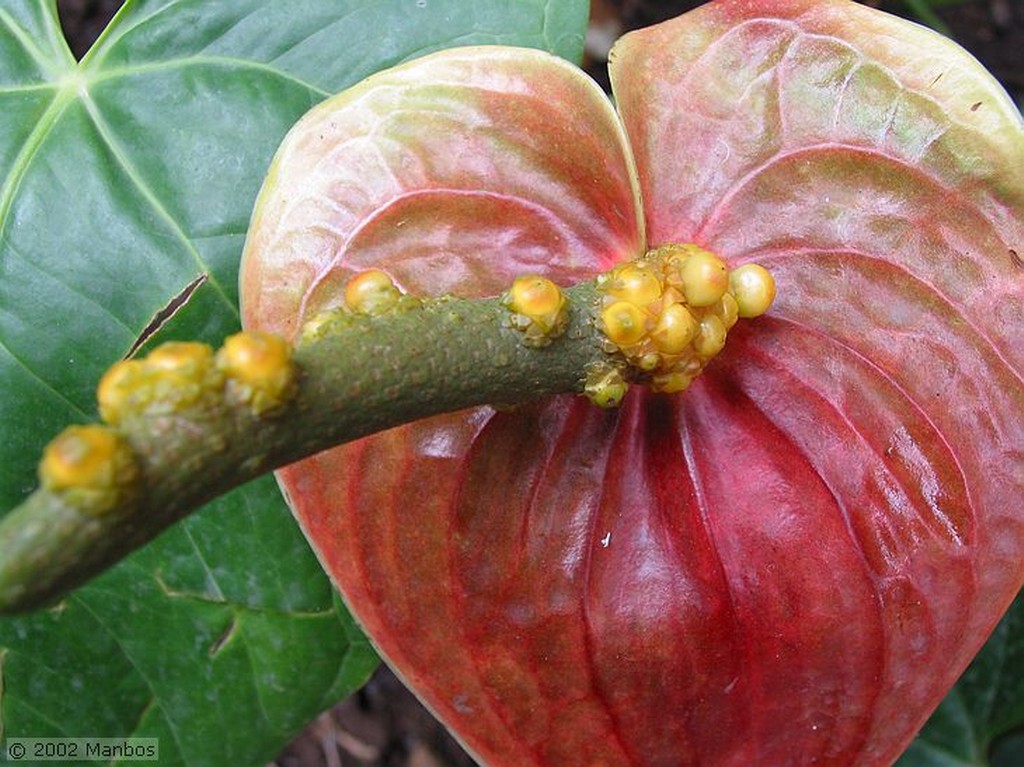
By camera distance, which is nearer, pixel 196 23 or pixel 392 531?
pixel 392 531

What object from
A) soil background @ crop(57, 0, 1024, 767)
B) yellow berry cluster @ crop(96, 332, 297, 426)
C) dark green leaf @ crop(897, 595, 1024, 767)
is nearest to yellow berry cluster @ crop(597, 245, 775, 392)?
yellow berry cluster @ crop(96, 332, 297, 426)

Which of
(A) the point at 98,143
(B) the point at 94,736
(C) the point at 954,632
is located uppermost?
(A) the point at 98,143

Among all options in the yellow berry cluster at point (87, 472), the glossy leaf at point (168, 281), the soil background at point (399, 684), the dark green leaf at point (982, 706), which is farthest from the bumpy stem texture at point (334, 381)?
the soil background at point (399, 684)

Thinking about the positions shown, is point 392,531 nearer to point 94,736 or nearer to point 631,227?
point 631,227

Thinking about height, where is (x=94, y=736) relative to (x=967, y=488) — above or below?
below

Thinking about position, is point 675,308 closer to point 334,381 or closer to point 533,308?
point 533,308

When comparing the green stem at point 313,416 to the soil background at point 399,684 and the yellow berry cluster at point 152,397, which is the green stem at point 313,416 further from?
the soil background at point 399,684

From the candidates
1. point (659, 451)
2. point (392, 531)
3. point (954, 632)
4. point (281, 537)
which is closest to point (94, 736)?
point (281, 537)
